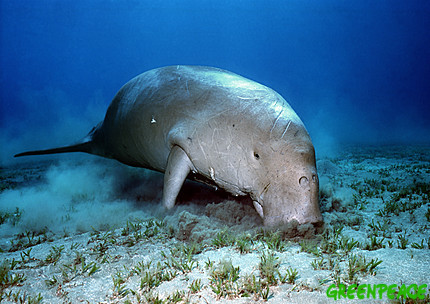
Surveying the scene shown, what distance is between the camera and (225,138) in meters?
2.92

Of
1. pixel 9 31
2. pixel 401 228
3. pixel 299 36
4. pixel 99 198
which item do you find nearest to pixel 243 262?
pixel 401 228

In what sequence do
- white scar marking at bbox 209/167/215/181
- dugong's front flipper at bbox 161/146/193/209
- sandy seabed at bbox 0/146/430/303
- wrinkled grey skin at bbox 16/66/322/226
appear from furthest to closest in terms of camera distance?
1. dugong's front flipper at bbox 161/146/193/209
2. white scar marking at bbox 209/167/215/181
3. wrinkled grey skin at bbox 16/66/322/226
4. sandy seabed at bbox 0/146/430/303

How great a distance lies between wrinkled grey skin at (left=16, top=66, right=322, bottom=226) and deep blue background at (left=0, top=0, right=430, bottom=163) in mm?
85017

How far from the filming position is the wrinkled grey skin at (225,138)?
2.39 m

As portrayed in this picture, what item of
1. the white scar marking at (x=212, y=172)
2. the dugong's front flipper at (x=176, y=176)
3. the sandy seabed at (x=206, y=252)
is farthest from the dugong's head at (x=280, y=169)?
the dugong's front flipper at (x=176, y=176)

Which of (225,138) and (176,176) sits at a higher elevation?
(225,138)

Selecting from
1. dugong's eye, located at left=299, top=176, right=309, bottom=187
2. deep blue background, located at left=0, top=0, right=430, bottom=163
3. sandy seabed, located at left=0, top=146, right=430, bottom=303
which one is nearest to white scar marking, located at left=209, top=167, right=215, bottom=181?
sandy seabed, located at left=0, top=146, right=430, bottom=303

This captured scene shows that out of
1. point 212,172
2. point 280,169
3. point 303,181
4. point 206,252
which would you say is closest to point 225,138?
point 212,172

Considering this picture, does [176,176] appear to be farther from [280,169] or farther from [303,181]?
[303,181]

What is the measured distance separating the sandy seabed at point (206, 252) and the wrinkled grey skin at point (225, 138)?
12.6 inches

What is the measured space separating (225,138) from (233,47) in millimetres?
122760

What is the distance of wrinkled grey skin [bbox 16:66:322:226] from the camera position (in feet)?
7.85

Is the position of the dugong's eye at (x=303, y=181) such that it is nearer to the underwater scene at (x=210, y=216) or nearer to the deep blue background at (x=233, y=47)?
the underwater scene at (x=210, y=216)

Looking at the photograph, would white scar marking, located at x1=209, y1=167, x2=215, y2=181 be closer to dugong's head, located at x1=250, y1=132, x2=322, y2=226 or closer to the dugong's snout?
dugong's head, located at x1=250, y1=132, x2=322, y2=226
